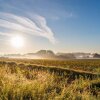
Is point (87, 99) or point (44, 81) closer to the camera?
point (87, 99)

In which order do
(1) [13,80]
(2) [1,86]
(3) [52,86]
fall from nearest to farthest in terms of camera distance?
1. (2) [1,86]
2. (1) [13,80]
3. (3) [52,86]

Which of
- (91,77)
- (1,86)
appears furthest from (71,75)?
(1,86)

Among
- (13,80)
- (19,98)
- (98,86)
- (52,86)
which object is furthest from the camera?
(98,86)

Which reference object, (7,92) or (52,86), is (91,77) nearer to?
(52,86)

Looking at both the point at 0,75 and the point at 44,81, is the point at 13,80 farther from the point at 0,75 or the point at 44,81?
the point at 44,81

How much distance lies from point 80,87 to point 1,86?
4.48 meters

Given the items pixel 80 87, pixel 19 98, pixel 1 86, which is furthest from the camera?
pixel 80 87

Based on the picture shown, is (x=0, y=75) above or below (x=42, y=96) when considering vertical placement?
above

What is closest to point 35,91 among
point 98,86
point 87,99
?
point 87,99

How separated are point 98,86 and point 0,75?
631 centimetres

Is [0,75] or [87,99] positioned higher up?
[0,75]

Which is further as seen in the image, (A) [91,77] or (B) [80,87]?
(A) [91,77]

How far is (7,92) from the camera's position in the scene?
7.67m

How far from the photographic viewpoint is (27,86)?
8445mm
